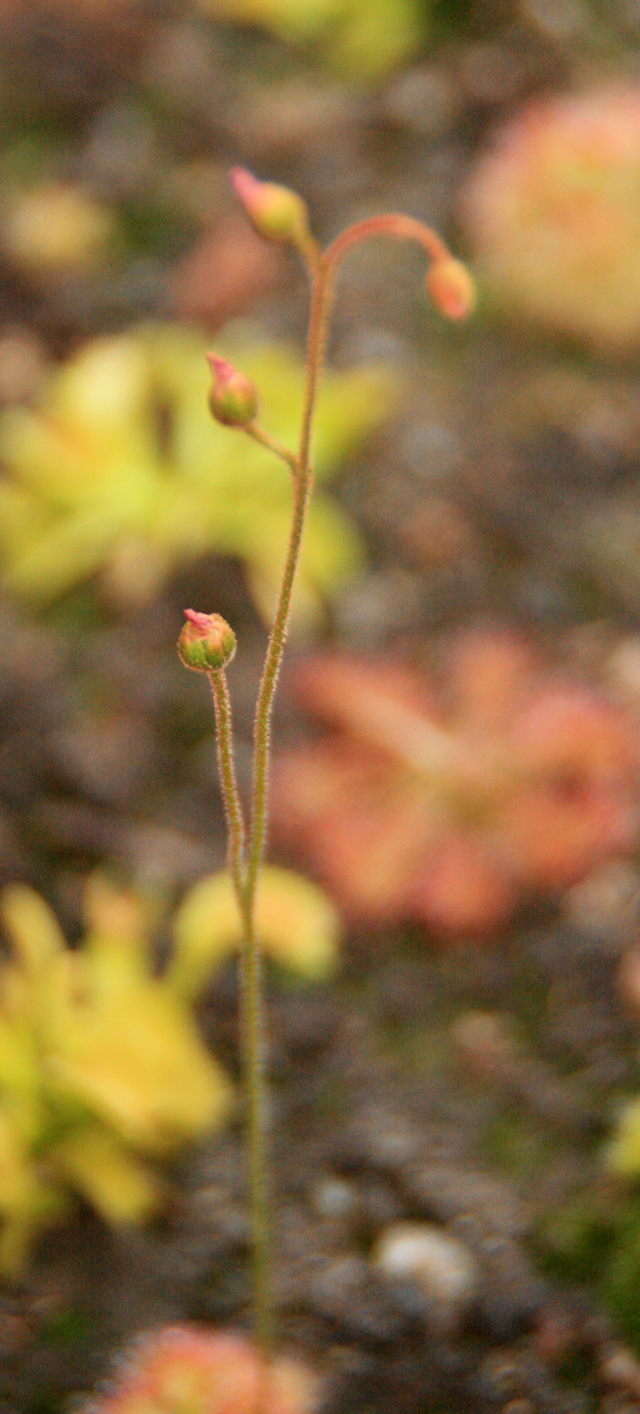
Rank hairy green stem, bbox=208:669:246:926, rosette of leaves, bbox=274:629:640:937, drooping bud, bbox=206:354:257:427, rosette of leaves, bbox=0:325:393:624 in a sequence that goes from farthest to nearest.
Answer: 1. rosette of leaves, bbox=0:325:393:624
2. rosette of leaves, bbox=274:629:640:937
3. hairy green stem, bbox=208:669:246:926
4. drooping bud, bbox=206:354:257:427

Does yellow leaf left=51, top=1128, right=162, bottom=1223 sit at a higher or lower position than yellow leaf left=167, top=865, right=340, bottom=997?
lower

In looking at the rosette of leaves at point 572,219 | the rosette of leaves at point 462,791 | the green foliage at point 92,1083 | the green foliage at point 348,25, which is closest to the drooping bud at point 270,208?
the green foliage at point 92,1083

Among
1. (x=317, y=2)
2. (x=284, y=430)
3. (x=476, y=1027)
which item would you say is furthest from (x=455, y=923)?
(x=317, y=2)

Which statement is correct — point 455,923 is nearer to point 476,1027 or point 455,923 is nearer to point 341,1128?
point 476,1027

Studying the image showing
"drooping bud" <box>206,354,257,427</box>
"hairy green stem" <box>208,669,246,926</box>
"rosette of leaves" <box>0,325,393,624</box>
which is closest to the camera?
"drooping bud" <box>206,354,257,427</box>

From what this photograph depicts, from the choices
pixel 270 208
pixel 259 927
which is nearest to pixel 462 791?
pixel 259 927

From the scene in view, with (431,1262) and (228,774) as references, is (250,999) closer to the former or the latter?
(228,774)

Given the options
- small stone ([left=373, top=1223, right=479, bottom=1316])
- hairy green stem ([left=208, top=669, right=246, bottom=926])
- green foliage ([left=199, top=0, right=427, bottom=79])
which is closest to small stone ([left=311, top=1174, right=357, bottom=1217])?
small stone ([left=373, top=1223, right=479, bottom=1316])

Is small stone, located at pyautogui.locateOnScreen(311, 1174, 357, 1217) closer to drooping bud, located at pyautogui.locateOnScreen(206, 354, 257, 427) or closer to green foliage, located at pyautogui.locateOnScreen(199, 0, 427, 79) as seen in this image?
drooping bud, located at pyautogui.locateOnScreen(206, 354, 257, 427)
